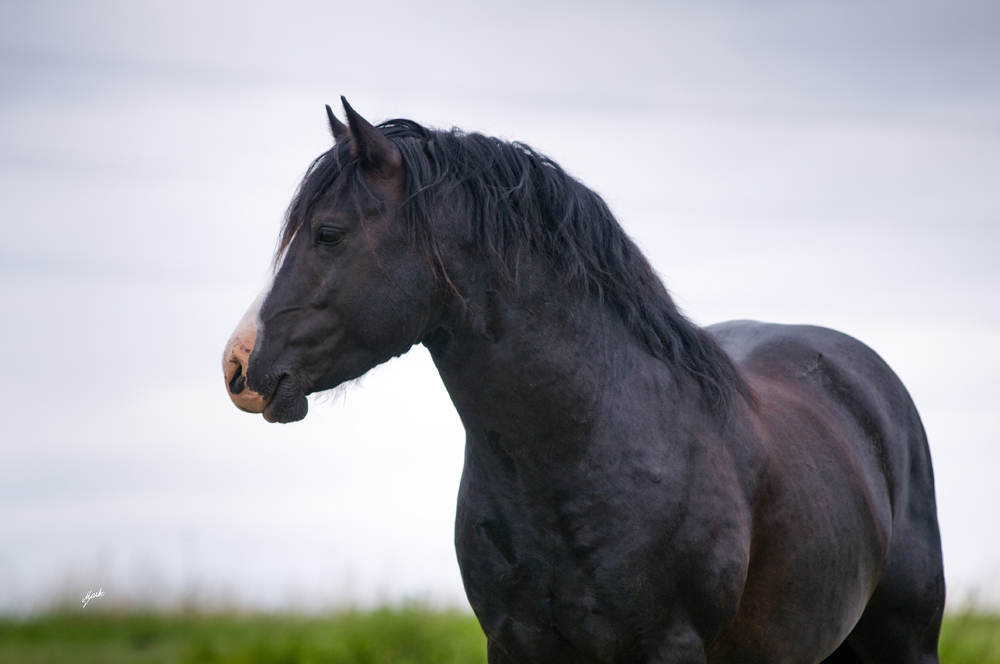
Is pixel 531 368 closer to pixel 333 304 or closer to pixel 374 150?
pixel 333 304

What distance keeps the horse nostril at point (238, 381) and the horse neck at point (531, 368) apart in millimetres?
596

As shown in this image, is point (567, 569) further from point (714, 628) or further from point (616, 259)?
point (616, 259)

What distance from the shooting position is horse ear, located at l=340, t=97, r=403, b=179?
2594mm

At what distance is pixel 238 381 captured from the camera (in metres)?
2.50

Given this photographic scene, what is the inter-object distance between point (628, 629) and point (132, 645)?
5591mm

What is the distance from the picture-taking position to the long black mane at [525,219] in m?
2.62

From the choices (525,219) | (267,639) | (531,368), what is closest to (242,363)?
(531,368)

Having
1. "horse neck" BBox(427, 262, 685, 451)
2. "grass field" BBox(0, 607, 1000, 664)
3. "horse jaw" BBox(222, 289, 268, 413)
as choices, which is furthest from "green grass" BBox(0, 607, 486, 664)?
"horse jaw" BBox(222, 289, 268, 413)

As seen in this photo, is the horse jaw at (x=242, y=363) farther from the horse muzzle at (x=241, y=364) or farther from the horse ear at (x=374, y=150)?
the horse ear at (x=374, y=150)

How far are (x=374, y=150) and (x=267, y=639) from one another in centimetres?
506

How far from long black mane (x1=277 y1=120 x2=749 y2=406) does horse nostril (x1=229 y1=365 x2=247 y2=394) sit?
0.41 meters

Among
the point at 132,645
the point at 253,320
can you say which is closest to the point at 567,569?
the point at 253,320

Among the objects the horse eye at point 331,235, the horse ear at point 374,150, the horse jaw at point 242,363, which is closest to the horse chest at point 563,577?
the horse jaw at point 242,363

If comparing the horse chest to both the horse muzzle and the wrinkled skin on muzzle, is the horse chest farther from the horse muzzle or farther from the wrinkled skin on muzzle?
the horse muzzle
